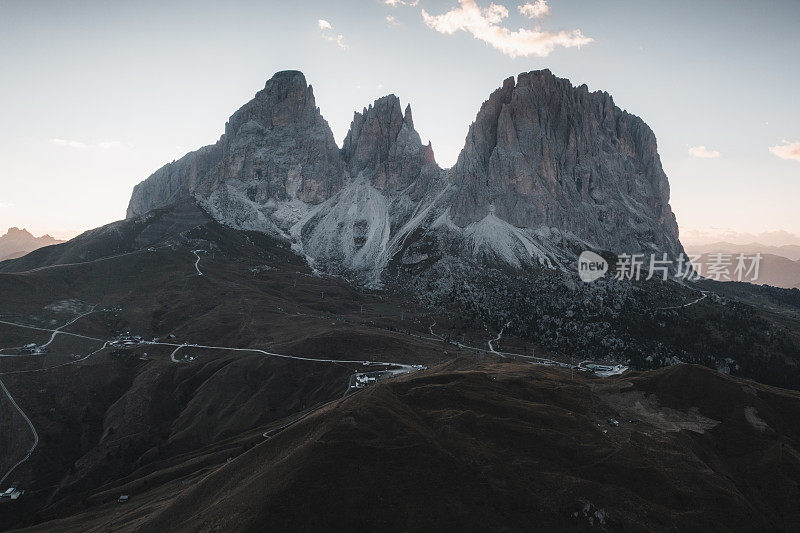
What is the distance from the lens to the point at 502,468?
84250 mm

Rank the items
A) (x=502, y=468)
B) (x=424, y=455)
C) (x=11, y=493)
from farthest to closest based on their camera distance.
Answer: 1. (x=11, y=493)
2. (x=502, y=468)
3. (x=424, y=455)

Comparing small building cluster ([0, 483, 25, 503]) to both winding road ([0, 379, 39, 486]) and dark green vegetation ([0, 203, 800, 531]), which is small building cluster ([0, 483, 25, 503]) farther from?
winding road ([0, 379, 39, 486])

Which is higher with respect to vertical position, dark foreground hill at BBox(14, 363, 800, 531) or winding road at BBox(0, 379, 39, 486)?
dark foreground hill at BBox(14, 363, 800, 531)

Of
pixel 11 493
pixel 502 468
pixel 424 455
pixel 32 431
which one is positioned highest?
pixel 424 455

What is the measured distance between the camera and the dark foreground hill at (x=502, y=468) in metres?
71.1

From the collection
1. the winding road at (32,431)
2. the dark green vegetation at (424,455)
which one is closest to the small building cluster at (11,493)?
the dark green vegetation at (424,455)

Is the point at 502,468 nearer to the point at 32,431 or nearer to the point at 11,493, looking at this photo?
the point at 11,493

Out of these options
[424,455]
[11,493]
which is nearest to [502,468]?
[424,455]

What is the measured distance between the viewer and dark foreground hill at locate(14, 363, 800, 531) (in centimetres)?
7106

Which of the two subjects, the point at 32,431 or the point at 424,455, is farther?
the point at 32,431

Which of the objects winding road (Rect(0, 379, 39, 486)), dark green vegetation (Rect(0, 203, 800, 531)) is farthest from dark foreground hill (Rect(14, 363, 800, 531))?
winding road (Rect(0, 379, 39, 486))

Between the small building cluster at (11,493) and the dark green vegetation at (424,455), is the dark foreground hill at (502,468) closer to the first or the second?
the dark green vegetation at (424,455)

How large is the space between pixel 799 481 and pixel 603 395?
4788cm

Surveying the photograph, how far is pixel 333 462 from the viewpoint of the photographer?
77188 mm
